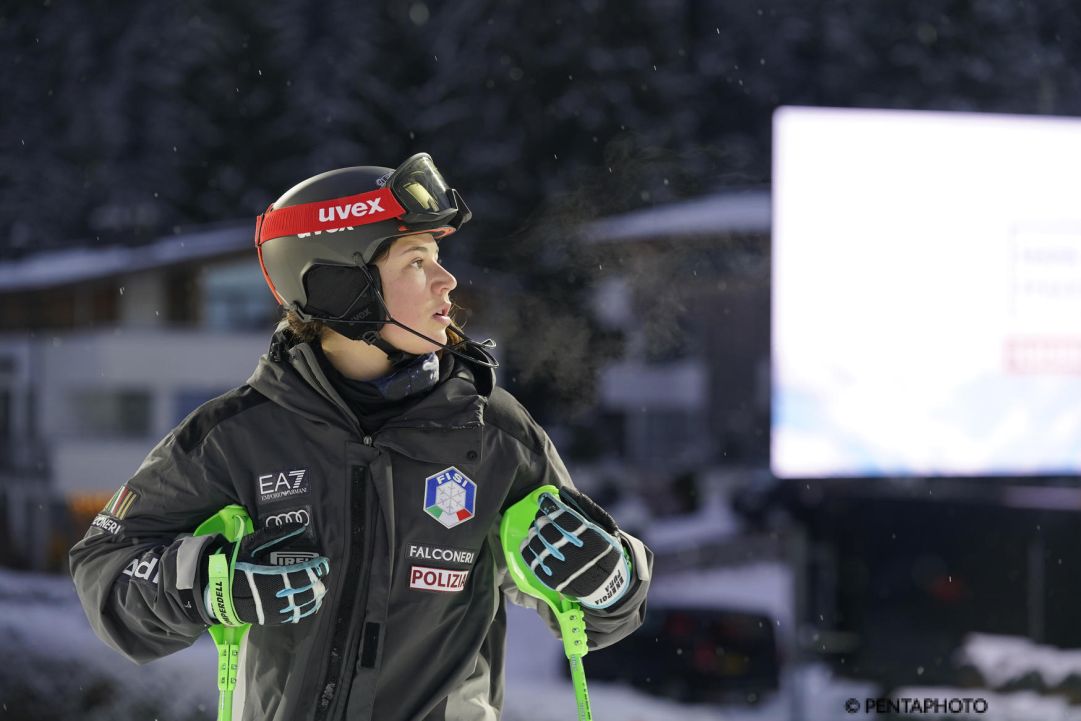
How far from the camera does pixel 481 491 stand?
1.90 m

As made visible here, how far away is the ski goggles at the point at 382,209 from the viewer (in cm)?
193

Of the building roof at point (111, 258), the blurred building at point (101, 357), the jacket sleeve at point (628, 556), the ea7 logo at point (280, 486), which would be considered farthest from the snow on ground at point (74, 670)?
the ea7 logo at point (280, 486)

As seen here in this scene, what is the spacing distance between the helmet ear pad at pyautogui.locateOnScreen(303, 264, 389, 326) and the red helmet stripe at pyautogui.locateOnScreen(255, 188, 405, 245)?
0.07 metres

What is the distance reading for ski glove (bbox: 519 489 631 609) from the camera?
1808mm

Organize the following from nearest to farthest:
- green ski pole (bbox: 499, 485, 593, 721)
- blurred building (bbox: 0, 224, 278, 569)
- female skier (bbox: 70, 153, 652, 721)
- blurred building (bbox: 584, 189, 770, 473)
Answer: female skier (bbox: 70, 153, 652, 721), green ski pole (bbox: 499, 485, 593, 721), blurred building (bbox: 0, 224, 278, 569), blurred building (bbox: 584, 189, 770, 473)

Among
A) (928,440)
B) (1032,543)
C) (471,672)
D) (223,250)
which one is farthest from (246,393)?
(1032,543)

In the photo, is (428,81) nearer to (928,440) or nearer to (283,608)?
(928,440)

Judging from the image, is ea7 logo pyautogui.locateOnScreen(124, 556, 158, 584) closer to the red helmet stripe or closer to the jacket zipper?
the jacket zipper

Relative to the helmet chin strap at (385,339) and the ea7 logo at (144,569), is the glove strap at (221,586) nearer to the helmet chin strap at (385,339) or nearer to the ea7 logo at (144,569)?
the ea7 logo at (144,569)

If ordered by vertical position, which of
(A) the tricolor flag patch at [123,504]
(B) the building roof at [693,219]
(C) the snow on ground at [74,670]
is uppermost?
(B) the building roof at [693,219]

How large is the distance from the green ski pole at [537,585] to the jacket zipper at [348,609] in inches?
8.8

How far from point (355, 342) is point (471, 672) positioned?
559mm

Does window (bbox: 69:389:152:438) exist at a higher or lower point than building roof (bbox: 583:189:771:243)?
lower

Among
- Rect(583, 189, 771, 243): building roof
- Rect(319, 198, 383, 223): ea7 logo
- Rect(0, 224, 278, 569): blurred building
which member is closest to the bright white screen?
Rect(583, 189, 771, 243): building roof
